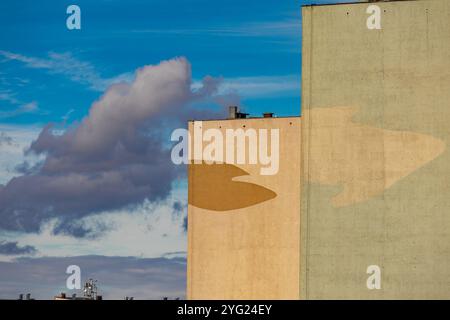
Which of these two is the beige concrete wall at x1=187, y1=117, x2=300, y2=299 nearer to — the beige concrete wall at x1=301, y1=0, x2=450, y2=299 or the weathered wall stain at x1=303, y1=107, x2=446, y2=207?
the beige concrete wall at x1=301, y1=0, x2=450, y2=299

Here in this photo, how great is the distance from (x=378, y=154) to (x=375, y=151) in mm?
229

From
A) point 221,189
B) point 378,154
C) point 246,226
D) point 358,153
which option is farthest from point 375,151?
point 221,189

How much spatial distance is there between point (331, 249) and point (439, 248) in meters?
5.77

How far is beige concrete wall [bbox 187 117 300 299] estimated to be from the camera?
77.4 metres

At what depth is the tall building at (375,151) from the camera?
6775 cm

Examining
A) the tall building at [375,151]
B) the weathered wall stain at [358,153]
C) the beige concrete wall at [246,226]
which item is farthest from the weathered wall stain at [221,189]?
the weathered wall stain at [358,153]

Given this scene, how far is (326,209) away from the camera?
69.2 m

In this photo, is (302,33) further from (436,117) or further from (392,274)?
(392,274)

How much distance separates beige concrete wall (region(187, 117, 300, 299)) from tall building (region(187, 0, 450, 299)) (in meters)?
7.88

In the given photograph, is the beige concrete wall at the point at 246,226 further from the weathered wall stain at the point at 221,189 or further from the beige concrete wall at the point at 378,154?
the beige concrete wall at the point at 378,154

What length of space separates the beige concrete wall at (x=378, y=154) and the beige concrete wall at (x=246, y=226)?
25.8 ft

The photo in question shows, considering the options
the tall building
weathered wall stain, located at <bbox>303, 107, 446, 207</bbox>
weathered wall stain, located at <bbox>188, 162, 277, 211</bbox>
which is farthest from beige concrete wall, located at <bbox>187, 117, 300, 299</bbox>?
weathered wall stain, located at <bbox>303, 107, 446, 207</bbox>

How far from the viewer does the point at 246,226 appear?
78.3m
